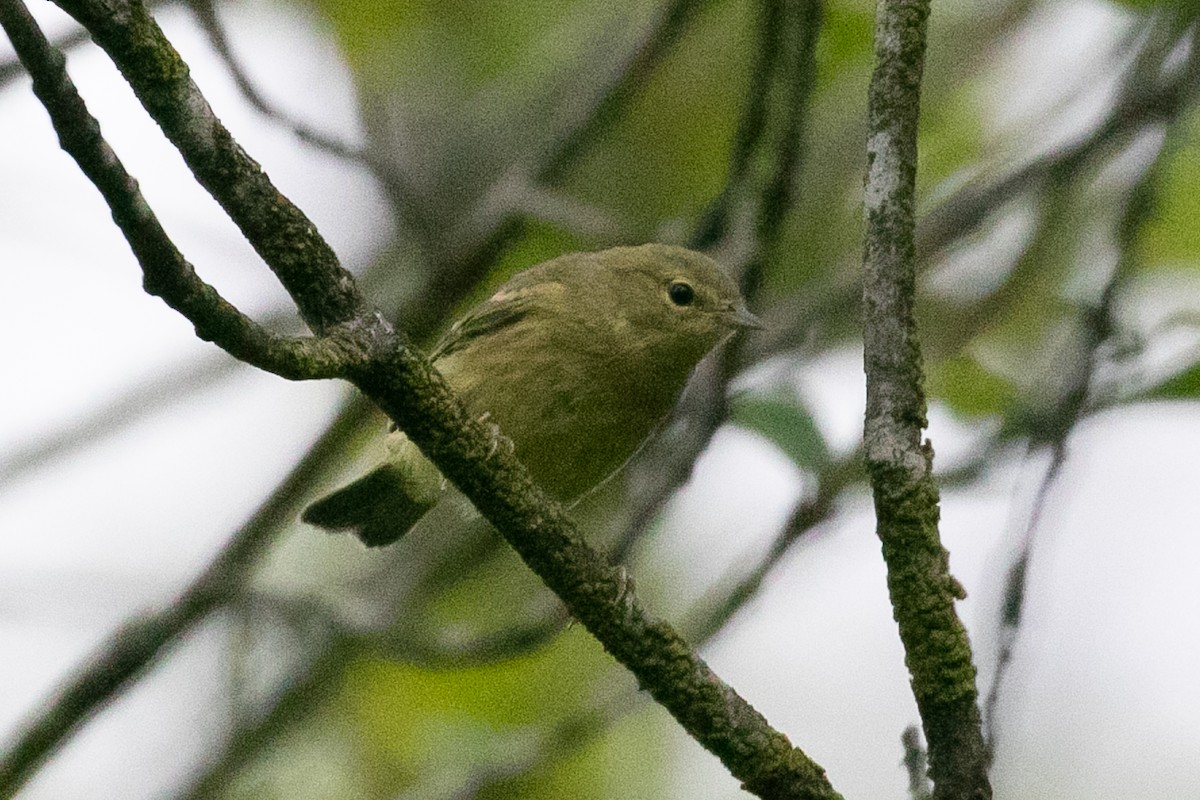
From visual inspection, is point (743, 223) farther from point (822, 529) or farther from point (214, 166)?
point (214, 166)

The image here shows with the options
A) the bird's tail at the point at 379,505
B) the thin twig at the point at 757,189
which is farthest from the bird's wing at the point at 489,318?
the thin twig at the point at 757,189

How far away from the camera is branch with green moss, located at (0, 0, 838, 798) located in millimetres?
2475

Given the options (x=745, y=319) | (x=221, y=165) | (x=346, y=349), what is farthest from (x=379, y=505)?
(x=221, y=165)

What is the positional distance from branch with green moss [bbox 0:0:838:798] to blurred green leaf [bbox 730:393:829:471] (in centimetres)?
220

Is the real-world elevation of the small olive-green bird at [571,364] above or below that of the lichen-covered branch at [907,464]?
above

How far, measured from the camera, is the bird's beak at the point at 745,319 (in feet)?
21.1

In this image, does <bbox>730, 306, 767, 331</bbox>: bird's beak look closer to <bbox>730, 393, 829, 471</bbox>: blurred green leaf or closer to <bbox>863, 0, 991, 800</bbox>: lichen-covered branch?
<bbox>730, 393, 829, 471</bbox>: blurred green leaf

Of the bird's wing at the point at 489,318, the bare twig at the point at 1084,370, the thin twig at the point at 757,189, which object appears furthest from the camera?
the bird's wing at the point at 489,318

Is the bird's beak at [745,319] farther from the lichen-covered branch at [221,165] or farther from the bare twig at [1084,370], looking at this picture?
the lichen-covered branch at [221,165]

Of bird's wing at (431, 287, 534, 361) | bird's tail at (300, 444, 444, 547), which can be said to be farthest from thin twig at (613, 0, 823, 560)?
bird's tail at (300, 444, 444, 547)

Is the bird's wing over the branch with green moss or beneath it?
over

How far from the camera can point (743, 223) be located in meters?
6.50

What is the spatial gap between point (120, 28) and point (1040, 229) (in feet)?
14.6

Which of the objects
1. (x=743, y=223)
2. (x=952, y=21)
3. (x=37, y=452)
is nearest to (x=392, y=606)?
(x=37, y=452)
